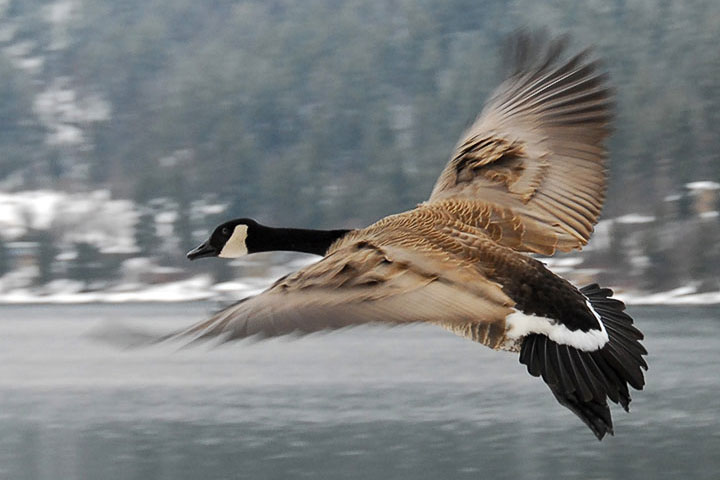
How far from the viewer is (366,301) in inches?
212

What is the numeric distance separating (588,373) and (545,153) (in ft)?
7.04

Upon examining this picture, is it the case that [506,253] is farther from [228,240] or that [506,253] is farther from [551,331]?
[228,240]

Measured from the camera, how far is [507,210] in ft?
24.2

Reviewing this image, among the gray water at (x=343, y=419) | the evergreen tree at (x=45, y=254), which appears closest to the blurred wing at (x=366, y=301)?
the gray water at (x=343, y=419)

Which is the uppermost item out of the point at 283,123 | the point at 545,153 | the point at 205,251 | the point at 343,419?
the point at 283,123

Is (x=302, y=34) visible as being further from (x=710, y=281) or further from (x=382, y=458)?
(x=382, y=458)

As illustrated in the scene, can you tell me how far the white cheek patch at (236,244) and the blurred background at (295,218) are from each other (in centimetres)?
94

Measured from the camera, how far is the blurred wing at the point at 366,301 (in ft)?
17.2

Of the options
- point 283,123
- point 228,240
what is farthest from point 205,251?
point 283,123

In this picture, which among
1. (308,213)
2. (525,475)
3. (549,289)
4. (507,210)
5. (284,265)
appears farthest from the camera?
(308,213)

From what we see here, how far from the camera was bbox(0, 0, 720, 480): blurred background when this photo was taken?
111ft

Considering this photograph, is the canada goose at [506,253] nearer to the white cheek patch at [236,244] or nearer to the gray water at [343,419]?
the white cheek patch at [236,244]

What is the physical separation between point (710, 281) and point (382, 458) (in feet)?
183

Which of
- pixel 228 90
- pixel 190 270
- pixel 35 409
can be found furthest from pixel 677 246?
pixel 228 90
